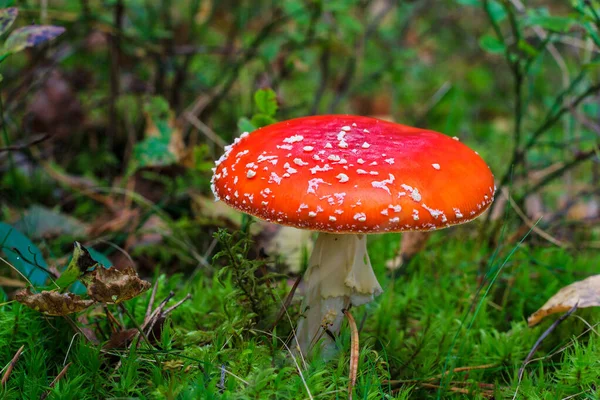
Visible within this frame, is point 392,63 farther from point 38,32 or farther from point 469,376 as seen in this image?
point 38,32

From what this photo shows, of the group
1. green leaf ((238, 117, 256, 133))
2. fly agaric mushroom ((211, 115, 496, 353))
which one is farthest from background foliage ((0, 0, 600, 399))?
fly agaric mushroom ((211, 115, 496, 353))

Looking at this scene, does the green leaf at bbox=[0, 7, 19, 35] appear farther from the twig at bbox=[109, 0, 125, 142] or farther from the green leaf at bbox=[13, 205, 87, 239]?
the twig at bbox=[109, 0, 125, 142]

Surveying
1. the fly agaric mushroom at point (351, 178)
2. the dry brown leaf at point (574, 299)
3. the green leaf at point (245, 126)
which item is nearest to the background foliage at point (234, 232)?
the green leaf at point (245, 126)

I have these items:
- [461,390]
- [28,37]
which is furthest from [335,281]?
[28,37]

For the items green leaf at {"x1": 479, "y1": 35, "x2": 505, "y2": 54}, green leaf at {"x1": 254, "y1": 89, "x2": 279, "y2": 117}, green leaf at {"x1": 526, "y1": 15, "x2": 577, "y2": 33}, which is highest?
green leaf at {"x1": 526, "y1": 15, "x2": 577, "y2": 33}

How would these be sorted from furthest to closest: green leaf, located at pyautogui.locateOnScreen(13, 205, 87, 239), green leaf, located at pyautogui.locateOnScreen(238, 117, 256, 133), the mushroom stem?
A: 1. green leaf, located at pyautogui.locateOnScreen(13, 205, 87, 239)
2. green leaf, located at pyautogui.locateOnScreen(238, 117, 256, 133)
3. the mushroom stem

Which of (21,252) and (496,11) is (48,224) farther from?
(496,11)

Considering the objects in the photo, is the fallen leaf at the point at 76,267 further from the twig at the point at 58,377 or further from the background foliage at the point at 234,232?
the twig at the point at 58,377
